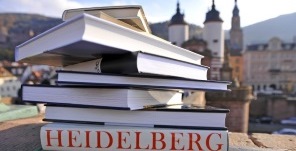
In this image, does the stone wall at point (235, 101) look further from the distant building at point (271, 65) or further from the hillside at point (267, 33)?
the distant building at point (271, 65)

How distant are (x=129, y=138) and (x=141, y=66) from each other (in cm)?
22

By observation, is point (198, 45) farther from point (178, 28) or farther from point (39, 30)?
point (39, 30)

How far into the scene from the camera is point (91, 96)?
0.76 metres

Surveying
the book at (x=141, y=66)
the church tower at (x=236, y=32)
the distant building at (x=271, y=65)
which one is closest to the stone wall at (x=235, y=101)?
the book at (x=141, y=66)

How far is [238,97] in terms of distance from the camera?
657 cm

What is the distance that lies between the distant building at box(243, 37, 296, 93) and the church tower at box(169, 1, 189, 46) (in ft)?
44.8

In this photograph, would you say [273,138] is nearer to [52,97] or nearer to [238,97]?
[52,97]


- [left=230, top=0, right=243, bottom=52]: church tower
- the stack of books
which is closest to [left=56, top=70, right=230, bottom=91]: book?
the stack of books

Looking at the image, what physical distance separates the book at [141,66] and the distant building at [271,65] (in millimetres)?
28534

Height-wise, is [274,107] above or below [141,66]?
below

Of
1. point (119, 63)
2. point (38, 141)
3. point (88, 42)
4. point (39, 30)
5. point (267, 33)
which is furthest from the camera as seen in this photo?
point (39, 30)

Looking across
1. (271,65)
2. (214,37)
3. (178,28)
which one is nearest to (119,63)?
(178,28)

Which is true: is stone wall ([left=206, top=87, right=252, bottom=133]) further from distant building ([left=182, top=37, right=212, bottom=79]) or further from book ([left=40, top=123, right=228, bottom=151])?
distant building ([left=182, top=37, right=212, bottom=79])

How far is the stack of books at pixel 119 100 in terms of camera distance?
2.28 ft
